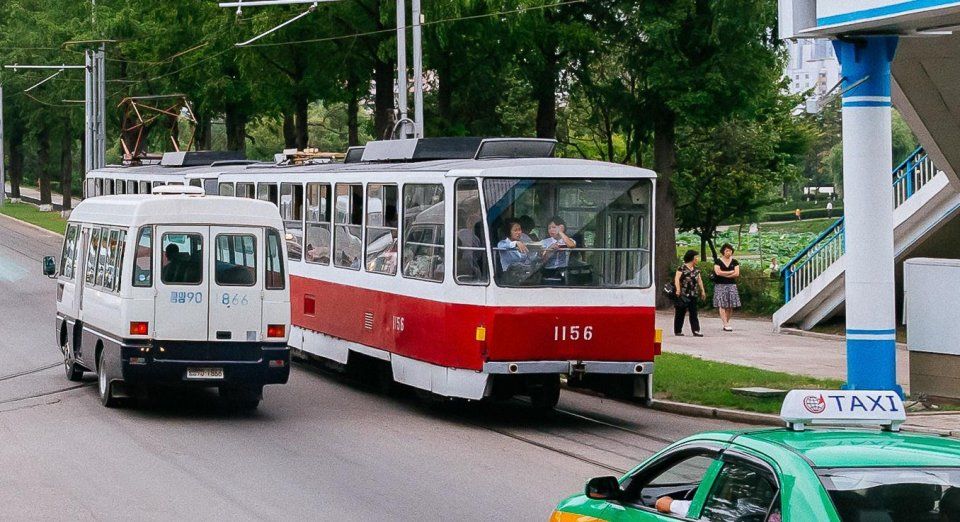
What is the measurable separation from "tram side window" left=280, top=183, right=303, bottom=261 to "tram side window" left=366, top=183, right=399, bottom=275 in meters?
3.16

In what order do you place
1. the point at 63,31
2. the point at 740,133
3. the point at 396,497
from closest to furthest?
the point at 396,497 < the point at 740,133 < the point at 63,31

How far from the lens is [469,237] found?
16969 mm

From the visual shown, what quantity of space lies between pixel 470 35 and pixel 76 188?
8135cm

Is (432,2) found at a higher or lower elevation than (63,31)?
lower

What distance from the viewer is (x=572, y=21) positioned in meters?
35.6

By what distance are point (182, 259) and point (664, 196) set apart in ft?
64.4

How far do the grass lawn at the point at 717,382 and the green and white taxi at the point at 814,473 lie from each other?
11.1 metres

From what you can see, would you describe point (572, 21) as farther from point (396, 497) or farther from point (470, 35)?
point (396, 497)

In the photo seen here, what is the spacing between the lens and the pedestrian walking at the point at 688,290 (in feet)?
91.2

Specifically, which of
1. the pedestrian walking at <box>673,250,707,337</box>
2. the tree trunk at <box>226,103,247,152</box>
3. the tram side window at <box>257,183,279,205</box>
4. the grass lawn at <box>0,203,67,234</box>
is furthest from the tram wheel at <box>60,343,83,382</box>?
the grass lawn at <box>0,203,67,234</box>

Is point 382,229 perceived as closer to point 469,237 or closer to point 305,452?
point 469,237

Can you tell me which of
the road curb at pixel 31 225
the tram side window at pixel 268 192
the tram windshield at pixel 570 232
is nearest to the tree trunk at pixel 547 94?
the tram side window at pixel 268 192

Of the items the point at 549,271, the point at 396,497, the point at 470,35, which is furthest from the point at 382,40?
the point at 396,497

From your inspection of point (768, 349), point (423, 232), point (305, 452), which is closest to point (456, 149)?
point (423, 232)
